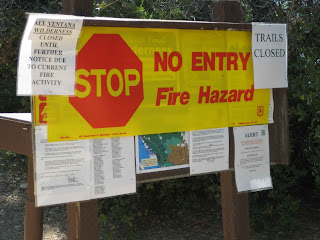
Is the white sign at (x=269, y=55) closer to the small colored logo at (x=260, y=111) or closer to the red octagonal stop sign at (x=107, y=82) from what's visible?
the small colored logo at (x=260, y=111)

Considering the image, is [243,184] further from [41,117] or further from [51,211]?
[51,211]

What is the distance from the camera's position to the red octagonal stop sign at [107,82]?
86.2 inches

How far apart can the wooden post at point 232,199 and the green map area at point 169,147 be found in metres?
0.44

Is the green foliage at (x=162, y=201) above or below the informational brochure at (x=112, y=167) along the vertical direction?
below

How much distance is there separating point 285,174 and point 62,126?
10.3 ft

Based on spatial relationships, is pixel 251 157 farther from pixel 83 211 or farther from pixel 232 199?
pixel 83 211

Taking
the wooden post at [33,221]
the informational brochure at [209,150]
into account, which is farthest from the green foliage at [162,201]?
the informational brochure at [209,150]

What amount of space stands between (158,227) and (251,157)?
8.32ft

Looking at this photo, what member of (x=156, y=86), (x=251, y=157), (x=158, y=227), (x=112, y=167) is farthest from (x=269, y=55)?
(x=158, y=227)

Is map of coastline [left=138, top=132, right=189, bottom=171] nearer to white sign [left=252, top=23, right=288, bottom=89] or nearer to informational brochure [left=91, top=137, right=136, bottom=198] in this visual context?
informational brochure [left=91, top=137, right=136, bottom=198]

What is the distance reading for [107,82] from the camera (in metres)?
2.25

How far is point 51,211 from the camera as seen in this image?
18.7ft

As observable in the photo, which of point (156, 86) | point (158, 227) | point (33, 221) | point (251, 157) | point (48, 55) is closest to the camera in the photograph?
point (48, 55)

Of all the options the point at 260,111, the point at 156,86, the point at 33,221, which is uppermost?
the point at 156,86
